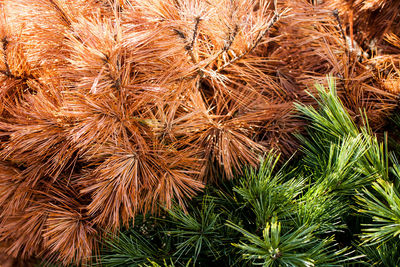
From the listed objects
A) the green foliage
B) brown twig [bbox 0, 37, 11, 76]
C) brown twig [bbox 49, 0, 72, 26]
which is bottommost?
the green foliage

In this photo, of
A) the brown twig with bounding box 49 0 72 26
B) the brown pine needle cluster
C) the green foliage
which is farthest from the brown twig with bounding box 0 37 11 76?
the green foliage

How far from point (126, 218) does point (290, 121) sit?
0.40 metres

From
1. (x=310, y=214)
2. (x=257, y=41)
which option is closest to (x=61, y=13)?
(x=257, y=41)

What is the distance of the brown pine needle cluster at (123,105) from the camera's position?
1.65ft

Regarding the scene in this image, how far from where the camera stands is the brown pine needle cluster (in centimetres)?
50

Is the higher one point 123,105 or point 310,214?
point 123,105

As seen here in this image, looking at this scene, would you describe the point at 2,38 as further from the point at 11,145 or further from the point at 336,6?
the point at 336,6

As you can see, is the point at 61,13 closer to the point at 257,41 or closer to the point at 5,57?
the point at 5,57

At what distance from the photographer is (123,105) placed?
0.52 meters

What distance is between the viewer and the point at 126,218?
0.57m

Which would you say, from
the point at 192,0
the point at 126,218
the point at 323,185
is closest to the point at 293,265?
the point at 323,185

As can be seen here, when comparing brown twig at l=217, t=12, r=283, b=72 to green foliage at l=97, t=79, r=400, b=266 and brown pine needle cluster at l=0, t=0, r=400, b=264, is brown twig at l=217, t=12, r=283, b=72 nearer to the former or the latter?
brown pine needle cluster at l=0, t=0, r=400, b=264

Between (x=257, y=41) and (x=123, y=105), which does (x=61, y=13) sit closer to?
(x=123, y=105)

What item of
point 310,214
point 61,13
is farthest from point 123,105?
point 310,214
